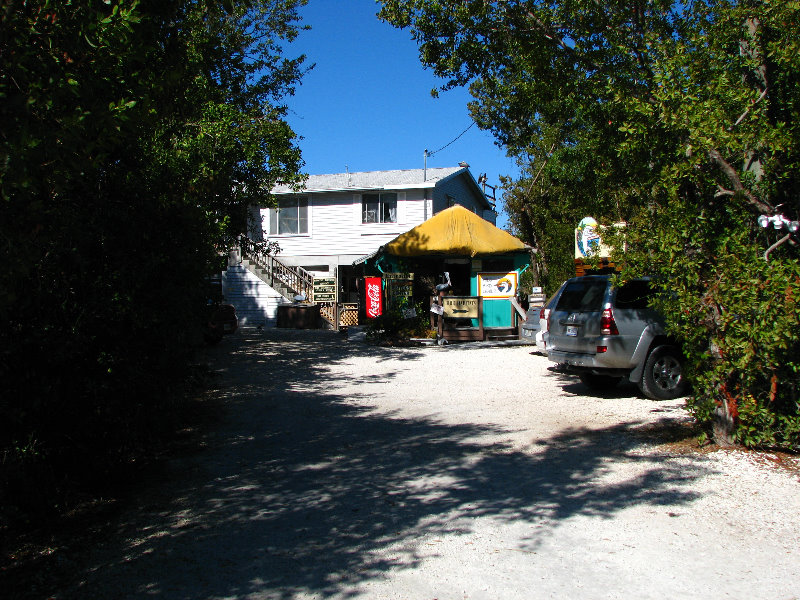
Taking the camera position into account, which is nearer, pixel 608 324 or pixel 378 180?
pixel 608 324

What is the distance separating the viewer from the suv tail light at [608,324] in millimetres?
9781

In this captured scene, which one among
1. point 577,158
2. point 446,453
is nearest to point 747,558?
point 446,453

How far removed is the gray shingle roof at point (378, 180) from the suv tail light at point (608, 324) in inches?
762

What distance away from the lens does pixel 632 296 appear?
10.2 m

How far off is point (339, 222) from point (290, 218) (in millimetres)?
2381

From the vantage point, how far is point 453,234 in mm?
21219

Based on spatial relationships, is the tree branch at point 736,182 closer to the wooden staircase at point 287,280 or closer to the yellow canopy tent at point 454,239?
the yellow canopy tent at point 454,239

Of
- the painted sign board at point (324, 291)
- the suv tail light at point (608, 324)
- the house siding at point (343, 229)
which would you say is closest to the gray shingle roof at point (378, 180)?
the house siding at point (343, 229)

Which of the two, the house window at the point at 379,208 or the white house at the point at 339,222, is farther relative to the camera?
the house window at the point at 379,208

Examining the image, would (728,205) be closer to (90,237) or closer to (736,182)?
(736,182)

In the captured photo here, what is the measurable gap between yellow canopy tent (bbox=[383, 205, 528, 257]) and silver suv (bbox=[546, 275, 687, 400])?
10518 millimetres

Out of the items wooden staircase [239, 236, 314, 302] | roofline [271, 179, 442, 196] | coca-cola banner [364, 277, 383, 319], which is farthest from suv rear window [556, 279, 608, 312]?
wooden staircase [239, 236, 314, 302]

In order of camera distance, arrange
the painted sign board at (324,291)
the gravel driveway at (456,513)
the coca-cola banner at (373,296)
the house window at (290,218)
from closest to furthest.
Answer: the gravel driveway at (456,513) → the coca-cola banner at (373,296) → the painted sign board at (324,291) → the house window at (290,218)

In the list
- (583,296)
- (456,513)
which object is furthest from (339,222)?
(456,513)
